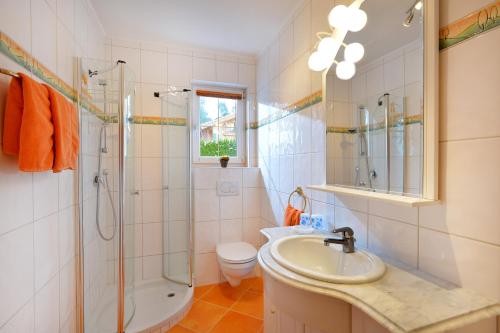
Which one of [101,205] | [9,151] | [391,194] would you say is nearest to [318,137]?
[391,194]

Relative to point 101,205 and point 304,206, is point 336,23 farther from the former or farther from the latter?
point 101,205

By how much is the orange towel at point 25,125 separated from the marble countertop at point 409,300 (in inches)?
43.0

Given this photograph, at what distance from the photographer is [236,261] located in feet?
6.75

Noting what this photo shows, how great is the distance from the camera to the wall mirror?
0.92m

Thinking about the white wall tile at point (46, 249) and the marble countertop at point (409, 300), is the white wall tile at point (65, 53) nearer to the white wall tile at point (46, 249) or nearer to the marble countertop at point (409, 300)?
the white wall tile at point (46, 249)

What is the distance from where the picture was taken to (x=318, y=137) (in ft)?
5.33

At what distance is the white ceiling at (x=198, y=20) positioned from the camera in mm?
1874

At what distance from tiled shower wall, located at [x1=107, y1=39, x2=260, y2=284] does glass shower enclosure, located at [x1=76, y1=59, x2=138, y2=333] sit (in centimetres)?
55

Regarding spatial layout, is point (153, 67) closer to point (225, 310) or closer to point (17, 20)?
point (17, 20)

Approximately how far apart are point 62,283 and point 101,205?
1.85 feet

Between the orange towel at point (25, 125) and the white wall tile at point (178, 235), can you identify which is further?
the white wall tile at point (178, 235)

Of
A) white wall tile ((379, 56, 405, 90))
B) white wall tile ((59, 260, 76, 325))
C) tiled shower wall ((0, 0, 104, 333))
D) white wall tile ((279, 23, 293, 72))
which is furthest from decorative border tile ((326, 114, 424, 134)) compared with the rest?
white wall tile ((59, 260, 76, 325))

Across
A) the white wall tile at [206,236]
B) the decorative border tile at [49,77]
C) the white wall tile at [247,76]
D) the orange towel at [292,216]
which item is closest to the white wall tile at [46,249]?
the decorative border tile at [49,77]

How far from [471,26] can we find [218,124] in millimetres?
2303
